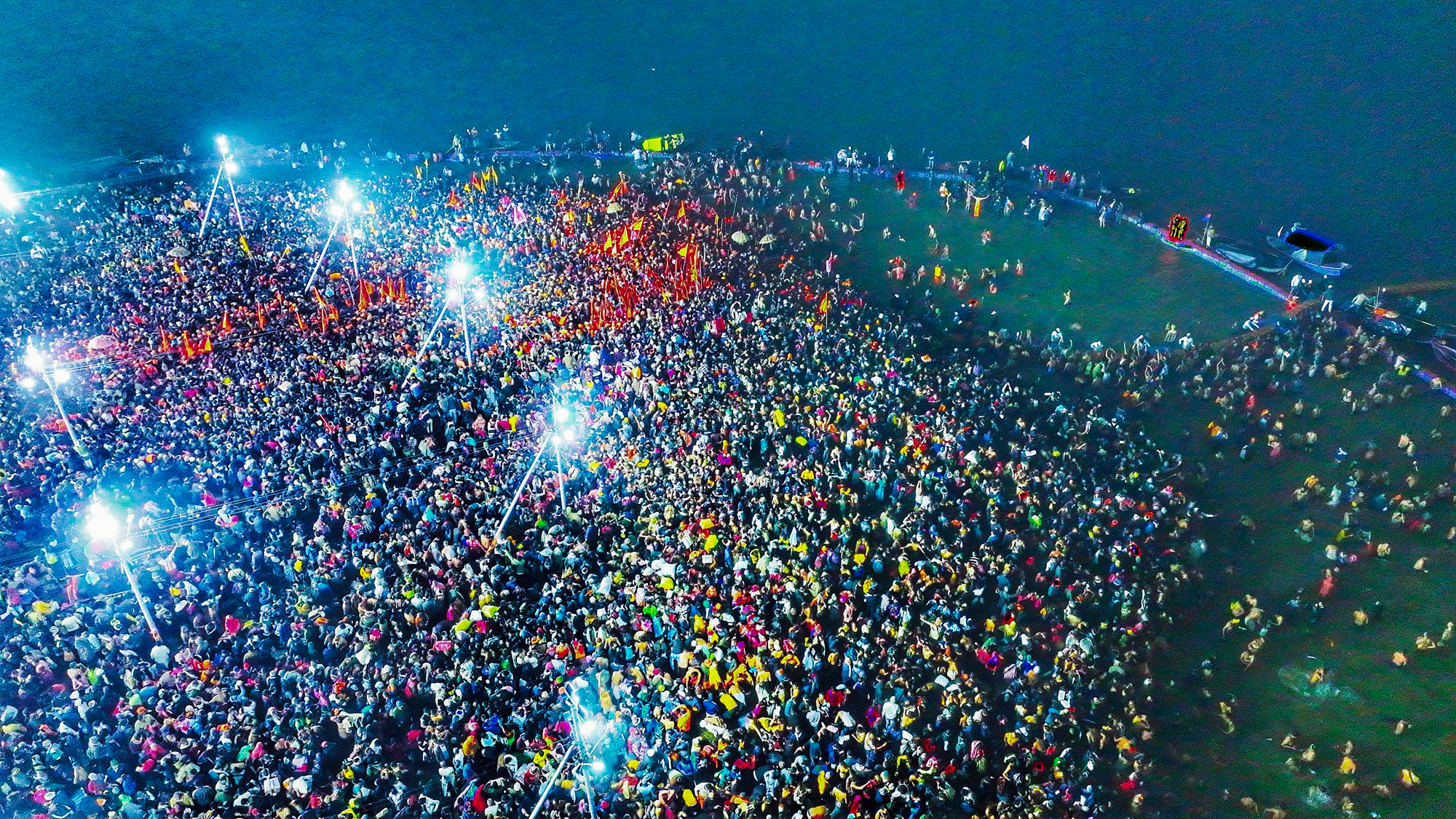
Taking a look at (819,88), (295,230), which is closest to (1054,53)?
(819,88)

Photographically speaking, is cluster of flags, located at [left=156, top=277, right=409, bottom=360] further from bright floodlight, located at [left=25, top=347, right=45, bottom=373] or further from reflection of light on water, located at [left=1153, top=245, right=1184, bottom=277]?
reflection of light on water, located at [left=1153, top=245, right=1184, bottom=277]

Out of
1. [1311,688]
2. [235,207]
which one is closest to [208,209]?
[235,207]

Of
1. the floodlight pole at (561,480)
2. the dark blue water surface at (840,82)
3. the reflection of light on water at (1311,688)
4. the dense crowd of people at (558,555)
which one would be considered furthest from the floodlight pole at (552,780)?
the dark blue water surface at (840,82)

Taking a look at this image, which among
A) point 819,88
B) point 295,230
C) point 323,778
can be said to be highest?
point 819,88

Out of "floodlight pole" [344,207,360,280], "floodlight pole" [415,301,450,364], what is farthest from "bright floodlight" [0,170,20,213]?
"floodlight pole" [415,301,450,364]

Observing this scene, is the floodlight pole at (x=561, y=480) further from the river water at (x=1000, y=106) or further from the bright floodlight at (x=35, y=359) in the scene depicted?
the bright floodlight at (x=35, y=359)

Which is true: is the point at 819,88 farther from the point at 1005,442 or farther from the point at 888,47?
the point at 1005,442
